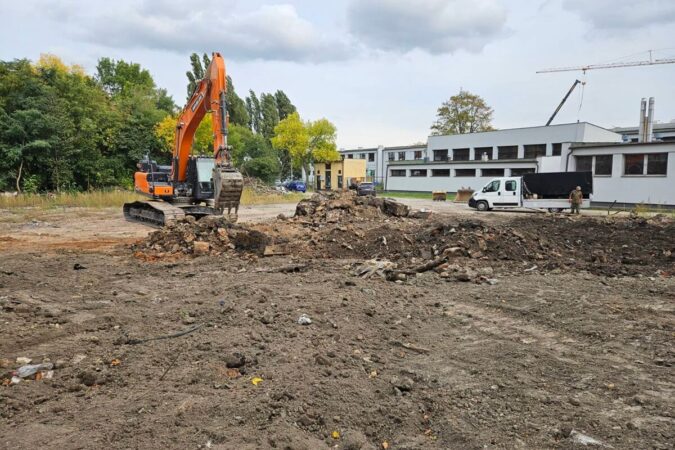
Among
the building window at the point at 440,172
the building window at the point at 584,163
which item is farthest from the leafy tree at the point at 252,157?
the building window at the point at 584,163

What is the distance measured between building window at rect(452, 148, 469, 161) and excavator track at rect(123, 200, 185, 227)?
150 feet

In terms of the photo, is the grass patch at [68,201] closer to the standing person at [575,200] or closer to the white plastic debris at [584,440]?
the standing person at [575,200]

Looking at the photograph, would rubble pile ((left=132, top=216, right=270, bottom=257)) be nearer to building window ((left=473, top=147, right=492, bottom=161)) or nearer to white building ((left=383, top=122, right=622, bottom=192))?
white building ((left=383, top=122, right=622, bottom=192))

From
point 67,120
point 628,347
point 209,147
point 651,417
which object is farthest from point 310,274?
point 209,147

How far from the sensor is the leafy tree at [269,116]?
70875 mm

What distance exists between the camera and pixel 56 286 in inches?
Result: 304

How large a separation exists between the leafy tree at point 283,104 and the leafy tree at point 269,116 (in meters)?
0.73

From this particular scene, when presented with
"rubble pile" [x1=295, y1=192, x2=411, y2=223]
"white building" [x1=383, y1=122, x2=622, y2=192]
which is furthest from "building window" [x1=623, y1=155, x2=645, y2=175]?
"rubble pile" [x1=295, y1=192, x2=411, y2=223]

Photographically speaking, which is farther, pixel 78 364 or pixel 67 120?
pixel 67 120

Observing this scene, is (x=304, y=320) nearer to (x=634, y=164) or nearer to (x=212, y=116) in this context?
(x=212, y=116)

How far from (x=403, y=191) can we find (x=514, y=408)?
56.1 metres

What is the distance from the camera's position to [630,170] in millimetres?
31922

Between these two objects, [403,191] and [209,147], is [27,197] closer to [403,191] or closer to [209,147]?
[209,147]

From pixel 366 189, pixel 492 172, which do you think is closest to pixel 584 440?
pixel 366 189
